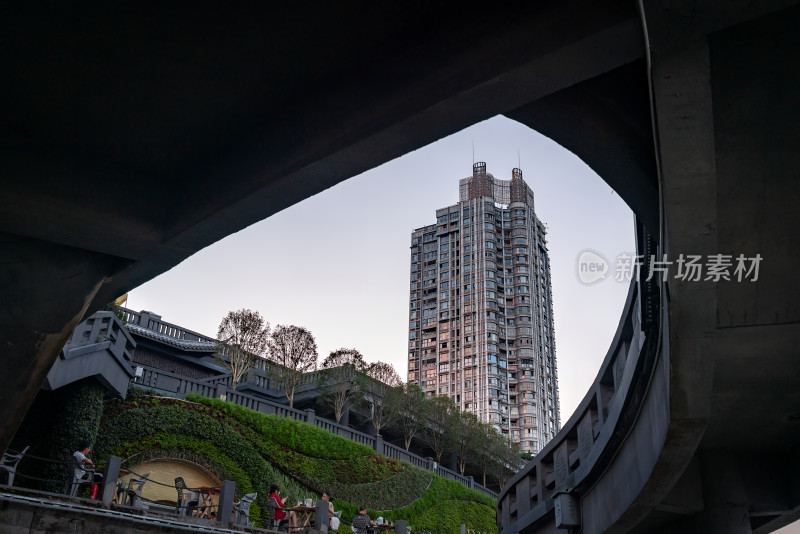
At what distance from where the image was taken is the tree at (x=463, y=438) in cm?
4510

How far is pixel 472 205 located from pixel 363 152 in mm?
101828

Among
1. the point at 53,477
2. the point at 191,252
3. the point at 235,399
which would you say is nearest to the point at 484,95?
the point at 191,252

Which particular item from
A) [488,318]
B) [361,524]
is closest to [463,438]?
[361,524]

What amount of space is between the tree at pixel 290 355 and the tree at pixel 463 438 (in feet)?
40.9

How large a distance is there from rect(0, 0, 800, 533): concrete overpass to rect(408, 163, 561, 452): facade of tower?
88.9 meters

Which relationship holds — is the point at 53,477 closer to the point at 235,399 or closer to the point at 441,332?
the point at 235,399

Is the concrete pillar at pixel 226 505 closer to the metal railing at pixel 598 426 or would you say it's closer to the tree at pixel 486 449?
the metal railing at pixel 598 426

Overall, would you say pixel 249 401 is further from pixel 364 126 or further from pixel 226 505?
pixel 364 126

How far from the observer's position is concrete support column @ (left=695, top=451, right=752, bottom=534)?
889 cm

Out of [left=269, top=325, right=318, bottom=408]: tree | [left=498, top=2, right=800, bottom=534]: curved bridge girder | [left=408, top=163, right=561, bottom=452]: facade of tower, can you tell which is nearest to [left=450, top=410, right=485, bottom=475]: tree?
[left=269, top=325, right=318, bottom=408]: tree

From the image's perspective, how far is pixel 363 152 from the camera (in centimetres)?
479

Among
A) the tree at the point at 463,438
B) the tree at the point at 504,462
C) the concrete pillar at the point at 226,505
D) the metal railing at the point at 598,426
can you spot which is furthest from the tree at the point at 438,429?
the concrete pillar at the point at 226,505

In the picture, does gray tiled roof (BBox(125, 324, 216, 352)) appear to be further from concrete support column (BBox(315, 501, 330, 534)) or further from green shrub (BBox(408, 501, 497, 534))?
concrete support column (BBox(315, 501, 330, 534))

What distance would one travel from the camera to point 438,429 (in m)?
44.2
